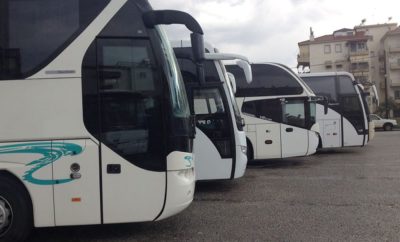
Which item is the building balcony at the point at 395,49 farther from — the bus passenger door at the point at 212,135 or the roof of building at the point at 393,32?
the bus passenger door at the point at 212,135

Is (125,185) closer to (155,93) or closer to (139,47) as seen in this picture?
(155,93)

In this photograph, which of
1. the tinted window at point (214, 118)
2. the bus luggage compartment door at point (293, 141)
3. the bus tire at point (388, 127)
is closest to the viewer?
the tinted window at point (214, 118)

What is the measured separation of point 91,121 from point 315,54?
70242mm

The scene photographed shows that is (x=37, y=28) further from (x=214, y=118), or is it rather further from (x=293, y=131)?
(x=293, y=131)

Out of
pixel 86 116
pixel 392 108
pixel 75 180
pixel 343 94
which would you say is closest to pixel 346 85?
pixel 343 94

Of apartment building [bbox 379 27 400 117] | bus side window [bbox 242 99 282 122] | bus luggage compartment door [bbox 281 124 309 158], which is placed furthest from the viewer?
apartment building [bbox 379 27 400 117]

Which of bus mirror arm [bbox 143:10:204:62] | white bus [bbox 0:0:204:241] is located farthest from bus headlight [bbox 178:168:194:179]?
bus mirror arm [bbox 143:10:204:62]

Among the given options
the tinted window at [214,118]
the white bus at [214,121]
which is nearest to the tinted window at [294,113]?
the white bus at [214,121]

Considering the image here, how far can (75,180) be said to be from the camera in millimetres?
5785

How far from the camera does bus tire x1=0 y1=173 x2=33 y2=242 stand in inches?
226

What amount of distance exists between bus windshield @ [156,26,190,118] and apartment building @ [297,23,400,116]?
212ft

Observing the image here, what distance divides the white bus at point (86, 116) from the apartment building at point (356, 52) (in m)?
65.1

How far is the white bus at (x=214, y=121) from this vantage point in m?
9.61

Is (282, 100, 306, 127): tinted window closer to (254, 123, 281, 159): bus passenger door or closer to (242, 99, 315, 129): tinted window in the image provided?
(242, 99, 315, 129): tinted window
